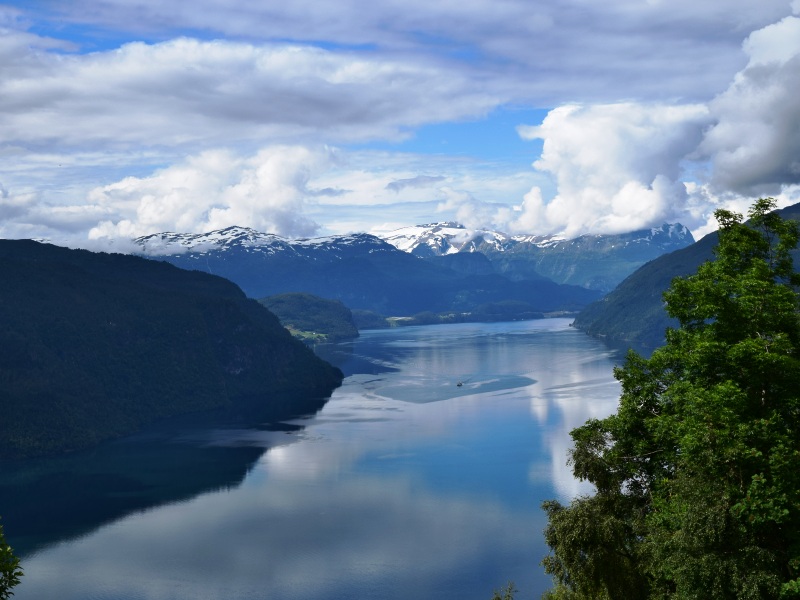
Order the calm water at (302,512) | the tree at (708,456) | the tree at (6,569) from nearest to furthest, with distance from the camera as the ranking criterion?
the tree at (708,456) < the tree at (6,569) < the calm water at (302,512)

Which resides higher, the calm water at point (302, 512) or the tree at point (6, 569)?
the tree at point (6, 569)

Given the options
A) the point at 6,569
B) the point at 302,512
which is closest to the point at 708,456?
the point at 6,569

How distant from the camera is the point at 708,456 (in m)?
33.3

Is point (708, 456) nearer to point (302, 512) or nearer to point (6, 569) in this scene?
point (6, 569)

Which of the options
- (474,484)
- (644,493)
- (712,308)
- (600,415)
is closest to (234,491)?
(474,484)

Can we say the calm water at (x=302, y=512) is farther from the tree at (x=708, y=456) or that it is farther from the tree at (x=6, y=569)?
the tree at (x=6, y=569)

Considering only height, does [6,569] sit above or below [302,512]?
above

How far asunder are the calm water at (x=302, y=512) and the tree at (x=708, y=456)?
4876 cm

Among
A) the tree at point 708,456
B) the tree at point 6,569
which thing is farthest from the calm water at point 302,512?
the tree at point 6,569

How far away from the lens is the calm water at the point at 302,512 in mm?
93562

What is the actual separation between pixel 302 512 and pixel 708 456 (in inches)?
3682

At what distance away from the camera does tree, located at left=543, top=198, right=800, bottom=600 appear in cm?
3216

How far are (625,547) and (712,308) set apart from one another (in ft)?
38.8

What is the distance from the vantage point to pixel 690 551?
32719mm
